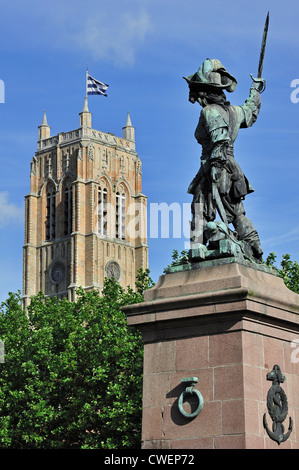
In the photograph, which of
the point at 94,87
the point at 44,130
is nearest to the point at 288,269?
the point at 94,87

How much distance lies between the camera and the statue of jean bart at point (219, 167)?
1430 centimetres

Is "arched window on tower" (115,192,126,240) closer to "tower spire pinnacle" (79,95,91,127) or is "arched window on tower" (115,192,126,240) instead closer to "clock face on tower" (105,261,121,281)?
"clock face on tower" (105,261,121,281)

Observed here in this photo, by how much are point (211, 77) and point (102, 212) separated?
114m

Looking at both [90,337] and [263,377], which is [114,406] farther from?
[263,377]

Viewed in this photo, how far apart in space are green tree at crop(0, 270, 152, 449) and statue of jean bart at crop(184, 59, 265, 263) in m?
22.1

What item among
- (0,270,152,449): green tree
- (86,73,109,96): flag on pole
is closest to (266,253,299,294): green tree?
(0,270,152,449): green tree

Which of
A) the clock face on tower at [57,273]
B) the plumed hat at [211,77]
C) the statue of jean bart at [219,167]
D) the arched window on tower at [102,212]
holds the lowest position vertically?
the statue of jean bart at [219,167]

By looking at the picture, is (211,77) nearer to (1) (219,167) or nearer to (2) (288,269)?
(1) (219,167)

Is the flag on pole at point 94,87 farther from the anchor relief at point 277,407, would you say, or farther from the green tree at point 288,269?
the anchor relief at point 277,407

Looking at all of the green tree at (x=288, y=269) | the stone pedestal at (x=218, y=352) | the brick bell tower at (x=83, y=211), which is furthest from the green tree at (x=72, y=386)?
the brick bell tower at (x=83, y=211)

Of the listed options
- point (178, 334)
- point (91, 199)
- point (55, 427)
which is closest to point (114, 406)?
point (55, 427)

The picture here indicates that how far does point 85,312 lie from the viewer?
49.0m

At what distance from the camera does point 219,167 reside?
47.1 ft
